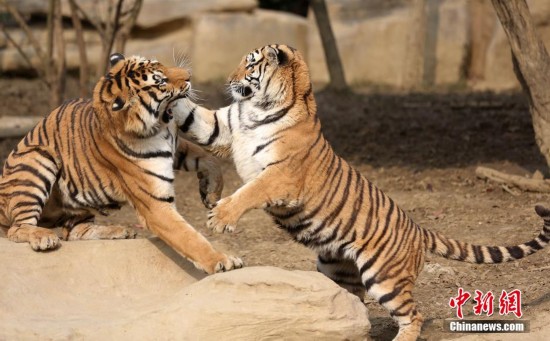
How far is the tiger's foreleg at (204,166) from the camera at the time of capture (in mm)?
5293

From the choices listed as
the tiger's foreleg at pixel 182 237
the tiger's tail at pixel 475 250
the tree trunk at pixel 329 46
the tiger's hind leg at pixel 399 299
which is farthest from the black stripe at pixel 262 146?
the tree trunk at pixel 329 46

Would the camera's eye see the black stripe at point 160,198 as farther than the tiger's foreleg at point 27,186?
No

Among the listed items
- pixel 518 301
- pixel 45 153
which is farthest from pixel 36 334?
pixel 518 301

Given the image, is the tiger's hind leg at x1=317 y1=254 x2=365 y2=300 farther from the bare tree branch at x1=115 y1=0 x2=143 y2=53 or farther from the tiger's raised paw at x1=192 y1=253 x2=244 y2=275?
the bare tree branch at x1=115 y1=0 x2=143 y2=53

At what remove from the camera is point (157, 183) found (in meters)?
4.84

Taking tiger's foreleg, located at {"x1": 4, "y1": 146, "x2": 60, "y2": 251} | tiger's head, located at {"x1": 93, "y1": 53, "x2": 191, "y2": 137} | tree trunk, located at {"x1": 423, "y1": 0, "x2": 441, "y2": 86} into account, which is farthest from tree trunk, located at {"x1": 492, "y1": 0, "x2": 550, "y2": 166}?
tree trunk, located at {"x1": 423, "y1": 0, "x2": 441, "y2": 86}

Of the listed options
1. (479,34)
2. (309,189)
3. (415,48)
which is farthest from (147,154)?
(479,34)

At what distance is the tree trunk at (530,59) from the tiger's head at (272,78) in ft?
9.47

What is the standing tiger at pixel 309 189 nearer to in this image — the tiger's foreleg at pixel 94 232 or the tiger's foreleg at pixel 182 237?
the tiger's foreleg at pixel 182 237

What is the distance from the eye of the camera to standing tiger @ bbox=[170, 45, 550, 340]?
4.85 metres

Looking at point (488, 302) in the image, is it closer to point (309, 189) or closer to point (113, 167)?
point (309, 189)

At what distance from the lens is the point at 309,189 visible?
4.96 metres

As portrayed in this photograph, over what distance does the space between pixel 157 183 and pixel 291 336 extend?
3.75ft

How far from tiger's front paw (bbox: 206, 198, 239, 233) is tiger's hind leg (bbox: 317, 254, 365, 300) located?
0.78 metres
